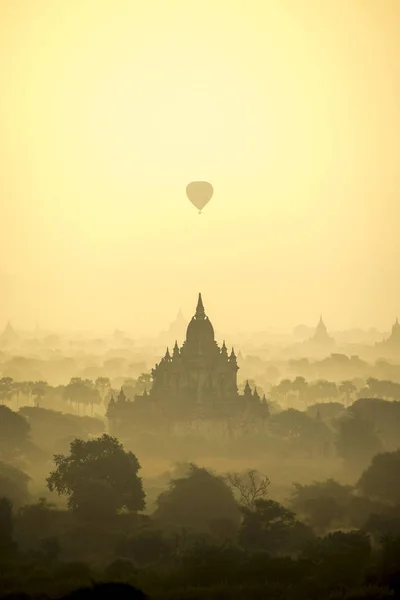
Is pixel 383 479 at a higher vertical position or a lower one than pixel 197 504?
higher

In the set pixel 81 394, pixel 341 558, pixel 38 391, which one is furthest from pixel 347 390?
pixel 341 558

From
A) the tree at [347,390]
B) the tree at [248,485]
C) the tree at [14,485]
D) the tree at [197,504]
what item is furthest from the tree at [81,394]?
the tree at [197,504]

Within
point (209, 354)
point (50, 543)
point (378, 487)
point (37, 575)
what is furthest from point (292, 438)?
point (37, 575)

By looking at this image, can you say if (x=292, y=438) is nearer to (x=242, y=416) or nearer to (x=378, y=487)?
(x=242, y=416)

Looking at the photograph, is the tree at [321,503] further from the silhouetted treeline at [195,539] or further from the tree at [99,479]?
the tree at [99,479]

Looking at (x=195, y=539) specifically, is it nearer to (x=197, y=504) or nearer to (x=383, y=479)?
(x=197, y=504)

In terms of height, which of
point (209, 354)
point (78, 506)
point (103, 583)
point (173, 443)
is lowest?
point (103, 583)

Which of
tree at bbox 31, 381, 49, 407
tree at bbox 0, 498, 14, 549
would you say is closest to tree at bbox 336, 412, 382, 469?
tree at bbox 0, 498, 14, 549
